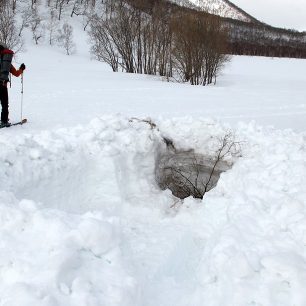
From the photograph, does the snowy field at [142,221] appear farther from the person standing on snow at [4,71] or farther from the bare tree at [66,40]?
the bare tree at [66,40]

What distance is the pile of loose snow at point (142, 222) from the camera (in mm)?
3400

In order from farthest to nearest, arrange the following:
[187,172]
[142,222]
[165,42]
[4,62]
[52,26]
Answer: [52,26]
[165,42]
[4,62]
[187,172]
[142,222]

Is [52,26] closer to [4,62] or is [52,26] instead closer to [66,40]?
[66,40]

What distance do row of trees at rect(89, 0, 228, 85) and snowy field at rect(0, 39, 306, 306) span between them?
53.1ft

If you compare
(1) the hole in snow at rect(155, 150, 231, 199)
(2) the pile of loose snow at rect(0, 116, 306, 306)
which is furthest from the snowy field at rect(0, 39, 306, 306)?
(1) the hole in snow at rect(155, 150, 231, 199)

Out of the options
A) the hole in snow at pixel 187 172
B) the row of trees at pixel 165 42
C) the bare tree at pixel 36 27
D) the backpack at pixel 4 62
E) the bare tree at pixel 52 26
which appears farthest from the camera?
the bare tree at pixel 52 26

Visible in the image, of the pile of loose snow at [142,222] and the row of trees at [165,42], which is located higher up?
the row of trees at [165,42]

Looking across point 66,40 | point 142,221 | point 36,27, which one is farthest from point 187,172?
point 36,27

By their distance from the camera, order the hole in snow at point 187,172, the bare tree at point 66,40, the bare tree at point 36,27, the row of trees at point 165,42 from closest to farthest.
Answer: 1. the hole in snow at point 187,172
2. the row of trees at point 165,42
3. the bare tree at point 66,40
4. the bare tree at point 36,27

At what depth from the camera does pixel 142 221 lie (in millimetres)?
5312

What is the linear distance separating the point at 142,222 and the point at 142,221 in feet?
0.12

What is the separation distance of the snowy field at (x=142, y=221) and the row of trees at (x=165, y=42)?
1620cm

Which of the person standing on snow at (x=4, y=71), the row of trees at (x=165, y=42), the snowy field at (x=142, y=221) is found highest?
the row of trees at (x=165, y=42)

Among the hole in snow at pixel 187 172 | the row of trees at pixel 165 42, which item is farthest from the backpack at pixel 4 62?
the row of trees at pixel 165 42
